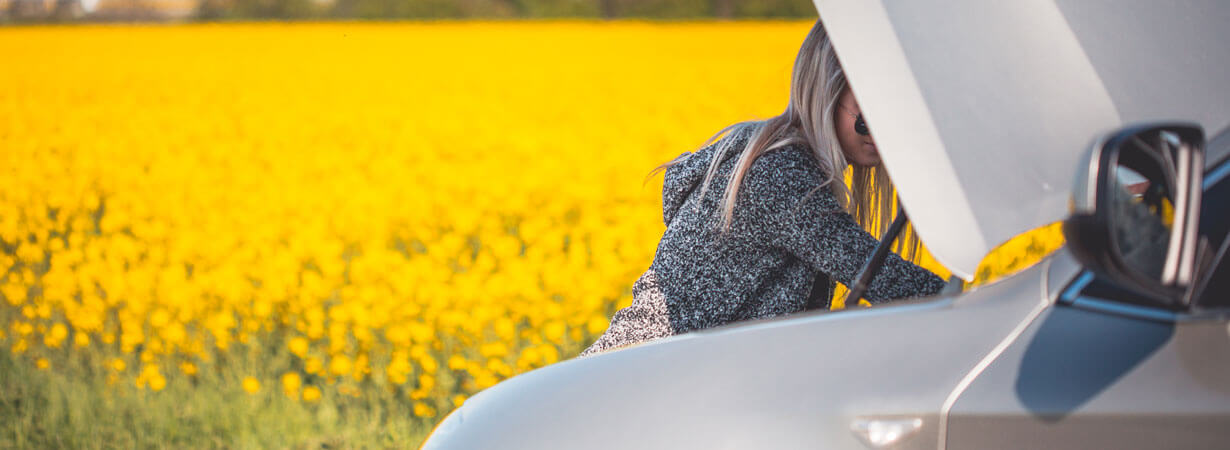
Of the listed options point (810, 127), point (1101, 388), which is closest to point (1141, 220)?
point (1101, 388)

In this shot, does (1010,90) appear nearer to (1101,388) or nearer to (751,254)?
(1101,388)

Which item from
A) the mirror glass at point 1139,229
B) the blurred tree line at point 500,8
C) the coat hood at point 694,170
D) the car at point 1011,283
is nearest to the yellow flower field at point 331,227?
the coat hood at point 694,170

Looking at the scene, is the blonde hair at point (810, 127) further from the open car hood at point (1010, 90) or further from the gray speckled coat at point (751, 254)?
the open car hood at point (1010, 90)

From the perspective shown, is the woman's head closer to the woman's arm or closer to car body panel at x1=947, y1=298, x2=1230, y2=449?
the woman's arm

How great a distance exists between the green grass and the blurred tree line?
31358 millimetres

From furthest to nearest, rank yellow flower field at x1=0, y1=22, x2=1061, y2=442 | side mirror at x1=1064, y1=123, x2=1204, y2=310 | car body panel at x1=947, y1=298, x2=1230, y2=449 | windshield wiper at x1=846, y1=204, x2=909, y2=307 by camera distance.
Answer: yellow flower field at x1=0, y1=22, x2=1061, y2=442 < windshield wiper at x1=846, y1=204, x2=909, y2=307 < car body panel at x1=947, y1=298, x2=1230, y2=449 < side mirror at x1=1064, y1=123, x2=1204, y2=310

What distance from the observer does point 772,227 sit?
1.80 m

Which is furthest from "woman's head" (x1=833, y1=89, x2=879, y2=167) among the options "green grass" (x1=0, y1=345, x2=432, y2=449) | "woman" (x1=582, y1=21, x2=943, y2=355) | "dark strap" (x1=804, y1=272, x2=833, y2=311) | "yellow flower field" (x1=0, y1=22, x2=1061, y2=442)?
"green grass" (x1=0, y1=345, x2=432, y2=449)

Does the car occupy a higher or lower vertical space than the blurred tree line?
lower

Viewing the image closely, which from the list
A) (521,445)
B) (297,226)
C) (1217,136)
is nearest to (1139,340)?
(1217,136)

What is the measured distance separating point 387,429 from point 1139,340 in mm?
2676

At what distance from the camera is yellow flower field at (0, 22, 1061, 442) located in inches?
149

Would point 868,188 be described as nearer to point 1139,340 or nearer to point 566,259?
point 1139,340

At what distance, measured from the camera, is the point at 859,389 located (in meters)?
1.23
